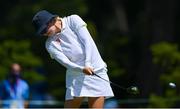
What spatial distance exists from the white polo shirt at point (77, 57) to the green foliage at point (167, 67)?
773 cm

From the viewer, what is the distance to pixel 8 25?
2134 cm

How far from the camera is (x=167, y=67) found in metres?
17.8

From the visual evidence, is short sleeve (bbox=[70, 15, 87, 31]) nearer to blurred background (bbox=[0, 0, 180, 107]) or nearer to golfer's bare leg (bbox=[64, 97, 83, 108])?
golfer's bare leg (bbox=[64, 97, 83, 108])

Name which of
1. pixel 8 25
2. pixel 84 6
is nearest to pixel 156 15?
pixel 84 6

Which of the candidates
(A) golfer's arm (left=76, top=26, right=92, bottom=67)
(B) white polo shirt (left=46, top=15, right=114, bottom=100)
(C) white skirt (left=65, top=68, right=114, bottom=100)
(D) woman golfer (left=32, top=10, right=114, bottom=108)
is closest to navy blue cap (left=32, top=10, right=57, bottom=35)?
(D) woman golfer (left=32, top=10, right=114, bottom=108)

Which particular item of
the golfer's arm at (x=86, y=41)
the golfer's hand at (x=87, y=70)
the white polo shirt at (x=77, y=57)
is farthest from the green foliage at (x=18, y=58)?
the golfer's hand at (x=87, y=70)

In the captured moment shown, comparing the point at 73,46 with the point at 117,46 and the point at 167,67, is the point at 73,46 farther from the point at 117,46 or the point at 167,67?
the point at 117,46

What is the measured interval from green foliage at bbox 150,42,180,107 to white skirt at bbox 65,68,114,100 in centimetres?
769

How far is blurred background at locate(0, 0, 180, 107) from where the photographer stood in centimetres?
1775

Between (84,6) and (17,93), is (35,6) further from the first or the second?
(17,93)

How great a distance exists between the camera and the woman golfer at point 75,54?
8.86 metres

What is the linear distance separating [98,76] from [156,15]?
35.5 feet

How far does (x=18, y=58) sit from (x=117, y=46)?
4298 mm

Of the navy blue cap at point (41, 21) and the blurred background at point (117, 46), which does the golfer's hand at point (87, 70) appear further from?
the blurred background at point (117, 46)
